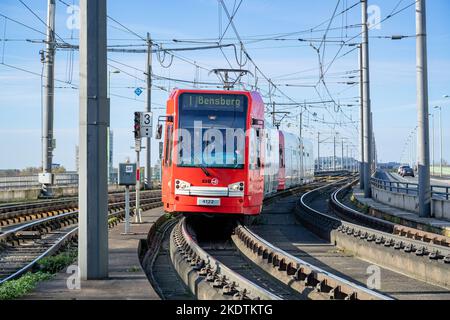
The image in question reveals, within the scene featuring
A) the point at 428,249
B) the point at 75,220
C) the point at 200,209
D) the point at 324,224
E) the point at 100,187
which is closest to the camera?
the point at 100,187

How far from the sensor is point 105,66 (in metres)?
10.4

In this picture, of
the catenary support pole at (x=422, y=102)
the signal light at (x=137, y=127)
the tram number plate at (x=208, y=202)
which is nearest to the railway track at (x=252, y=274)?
the tram number plate at (x=208, y=202)

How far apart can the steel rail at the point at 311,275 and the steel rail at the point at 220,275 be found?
3.75 ft

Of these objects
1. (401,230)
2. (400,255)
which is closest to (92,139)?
(400,255)

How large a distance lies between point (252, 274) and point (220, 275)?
2.97m

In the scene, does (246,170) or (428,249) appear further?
(246,170)

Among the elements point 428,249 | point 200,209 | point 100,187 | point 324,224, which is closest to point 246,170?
point 200,209

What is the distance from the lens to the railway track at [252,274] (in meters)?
9.39

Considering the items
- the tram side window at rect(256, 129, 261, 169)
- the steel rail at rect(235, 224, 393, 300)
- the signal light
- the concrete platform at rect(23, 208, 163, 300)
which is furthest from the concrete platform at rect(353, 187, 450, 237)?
the concrete platform at rect(23, 208, 163, 300)

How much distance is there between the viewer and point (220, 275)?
1090 cm

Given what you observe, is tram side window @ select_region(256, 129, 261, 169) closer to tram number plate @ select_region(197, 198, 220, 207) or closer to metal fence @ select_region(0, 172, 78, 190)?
tram number plate @ select_region(197, 198, 220, 207)
